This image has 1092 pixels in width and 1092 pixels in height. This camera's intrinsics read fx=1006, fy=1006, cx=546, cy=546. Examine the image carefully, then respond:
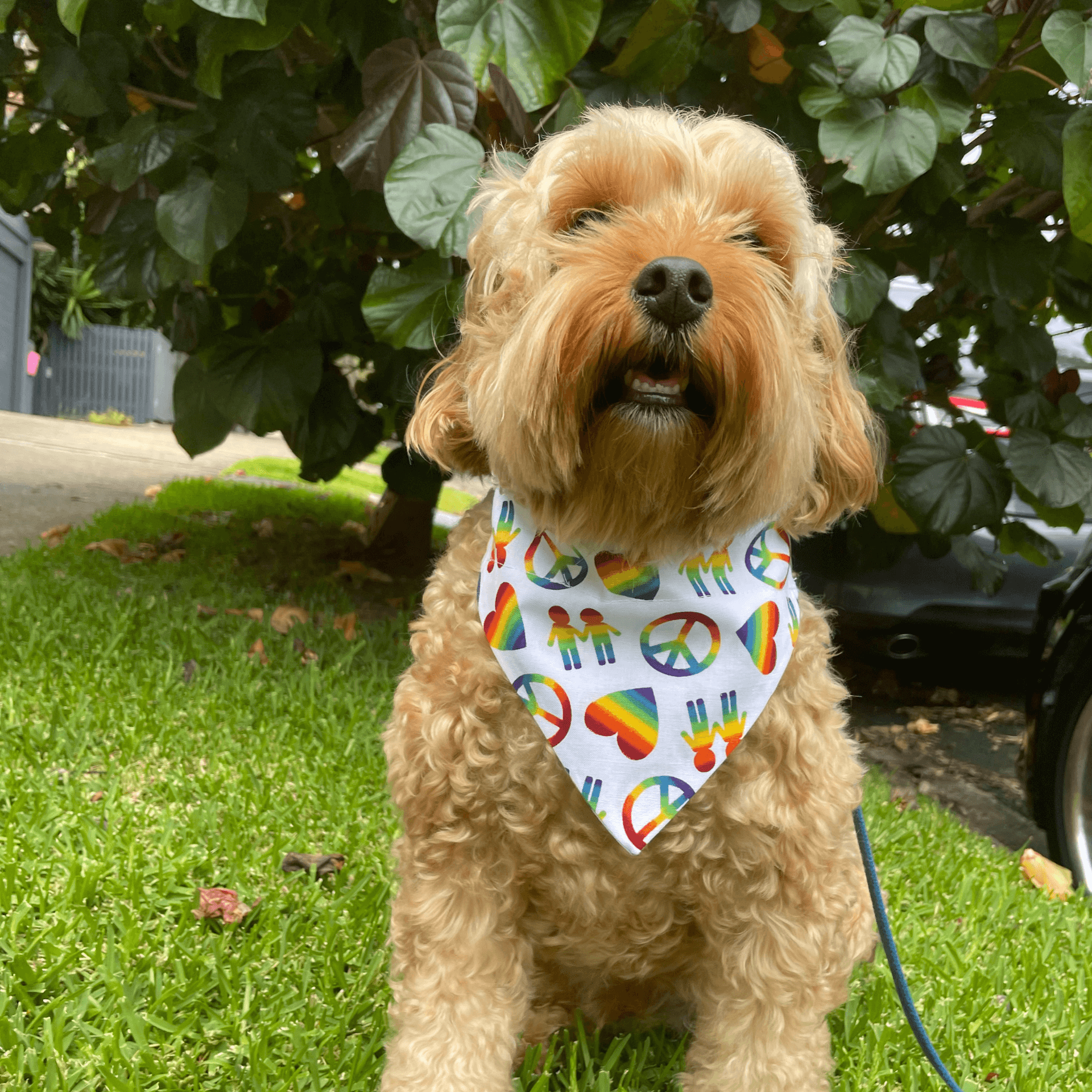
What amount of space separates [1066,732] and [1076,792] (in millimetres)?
212

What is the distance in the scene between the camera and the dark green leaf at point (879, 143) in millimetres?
2457

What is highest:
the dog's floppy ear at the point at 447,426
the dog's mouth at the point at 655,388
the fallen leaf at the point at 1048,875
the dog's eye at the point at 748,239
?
the dog's eye at the point at 748,239

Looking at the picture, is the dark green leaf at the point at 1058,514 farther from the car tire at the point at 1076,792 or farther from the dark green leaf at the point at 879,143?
the dark green leaf at the point at 879,143

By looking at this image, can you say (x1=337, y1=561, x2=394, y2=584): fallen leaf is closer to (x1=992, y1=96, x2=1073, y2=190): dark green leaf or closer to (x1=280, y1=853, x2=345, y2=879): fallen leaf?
(x1=280, y1=853, x2=345, y2=879): fallen leaf

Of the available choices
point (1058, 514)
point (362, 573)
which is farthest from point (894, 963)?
point (362, 573)

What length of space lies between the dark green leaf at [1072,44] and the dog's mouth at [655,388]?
1331 millimetres

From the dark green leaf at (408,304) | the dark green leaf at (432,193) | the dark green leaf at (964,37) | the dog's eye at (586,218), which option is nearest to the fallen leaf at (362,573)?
the dark green leaf at (408,304)

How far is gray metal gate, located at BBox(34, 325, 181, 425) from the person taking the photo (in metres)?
21.0

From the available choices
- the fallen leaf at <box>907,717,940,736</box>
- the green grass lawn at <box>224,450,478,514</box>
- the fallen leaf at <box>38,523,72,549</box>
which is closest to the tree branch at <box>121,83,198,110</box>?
the fallen leaf at <box>38,523,72,549</box>

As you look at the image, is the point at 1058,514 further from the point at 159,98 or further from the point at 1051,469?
the point at 159,98

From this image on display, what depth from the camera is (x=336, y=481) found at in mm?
13289

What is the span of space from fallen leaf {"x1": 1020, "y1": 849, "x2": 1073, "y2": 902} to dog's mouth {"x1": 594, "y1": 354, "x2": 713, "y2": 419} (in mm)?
2569

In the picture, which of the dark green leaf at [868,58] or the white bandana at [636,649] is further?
the dark green leaf at [868,58]

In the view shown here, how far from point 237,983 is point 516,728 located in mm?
861
